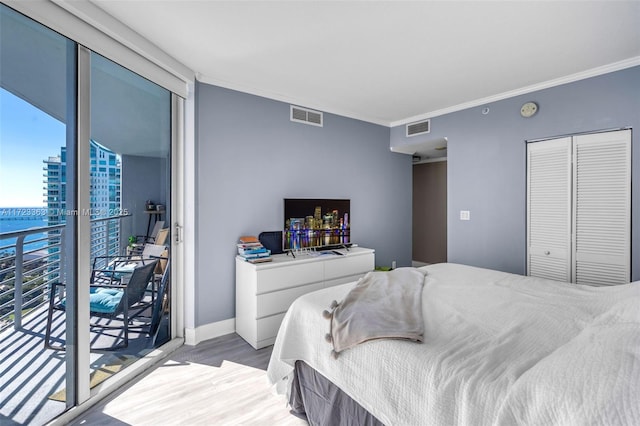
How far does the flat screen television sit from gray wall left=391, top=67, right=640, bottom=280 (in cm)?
140

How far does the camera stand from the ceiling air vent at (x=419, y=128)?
3978mm

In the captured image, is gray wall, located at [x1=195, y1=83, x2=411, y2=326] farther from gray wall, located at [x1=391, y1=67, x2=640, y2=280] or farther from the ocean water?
the ocean water

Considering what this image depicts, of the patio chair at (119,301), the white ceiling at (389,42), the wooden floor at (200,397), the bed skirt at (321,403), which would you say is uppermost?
the white ceiling at (389,42)

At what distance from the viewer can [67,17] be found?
1.69 metres

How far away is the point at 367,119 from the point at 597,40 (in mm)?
2398

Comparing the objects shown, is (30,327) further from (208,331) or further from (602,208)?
(602,208)

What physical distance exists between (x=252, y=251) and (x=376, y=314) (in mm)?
1600

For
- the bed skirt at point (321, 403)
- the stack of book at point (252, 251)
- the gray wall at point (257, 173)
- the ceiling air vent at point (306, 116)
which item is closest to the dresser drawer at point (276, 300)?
the stack of book at point (252, 251)

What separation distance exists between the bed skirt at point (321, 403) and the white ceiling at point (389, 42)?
219 centimetres

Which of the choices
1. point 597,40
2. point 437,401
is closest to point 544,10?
point 597,40

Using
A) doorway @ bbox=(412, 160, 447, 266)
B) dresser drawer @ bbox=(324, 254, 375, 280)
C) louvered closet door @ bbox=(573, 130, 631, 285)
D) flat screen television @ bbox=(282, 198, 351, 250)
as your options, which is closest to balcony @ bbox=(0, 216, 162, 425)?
flat screen television @ bbox=(282, 198, 351, 250)

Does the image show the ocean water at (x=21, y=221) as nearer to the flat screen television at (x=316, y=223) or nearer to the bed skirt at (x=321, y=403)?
the bed skirt at (x=321, y=403)

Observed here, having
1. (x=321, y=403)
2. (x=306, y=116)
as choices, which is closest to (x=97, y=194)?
(x=321, y=403)

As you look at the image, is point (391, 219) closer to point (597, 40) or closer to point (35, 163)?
point (597, 40)
